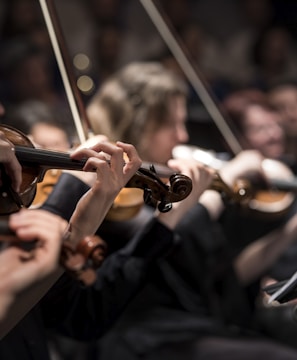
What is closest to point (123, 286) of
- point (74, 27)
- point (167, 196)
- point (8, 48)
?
point (167, 196)

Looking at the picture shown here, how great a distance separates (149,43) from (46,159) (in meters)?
2.38

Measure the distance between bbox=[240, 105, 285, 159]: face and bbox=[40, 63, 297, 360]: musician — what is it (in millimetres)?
517

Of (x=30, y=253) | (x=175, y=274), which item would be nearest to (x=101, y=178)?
(x=30, y=253)

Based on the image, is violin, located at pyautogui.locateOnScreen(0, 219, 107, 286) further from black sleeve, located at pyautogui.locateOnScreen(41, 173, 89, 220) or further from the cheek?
the cheek

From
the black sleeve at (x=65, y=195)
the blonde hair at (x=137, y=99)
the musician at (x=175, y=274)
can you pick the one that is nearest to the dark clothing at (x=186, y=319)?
the musician at (x=175, y=274)

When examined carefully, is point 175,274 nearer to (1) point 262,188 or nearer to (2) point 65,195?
(1) point 262,188

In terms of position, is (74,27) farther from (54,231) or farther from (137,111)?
(54,231)

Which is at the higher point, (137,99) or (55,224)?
(55,224)

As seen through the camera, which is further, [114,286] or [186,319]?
[186,319]

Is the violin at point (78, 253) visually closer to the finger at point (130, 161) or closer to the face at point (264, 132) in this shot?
the finger at point (130, 161)

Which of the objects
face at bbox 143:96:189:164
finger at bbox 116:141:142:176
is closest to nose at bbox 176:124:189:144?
face at bbox 143:96:189:164

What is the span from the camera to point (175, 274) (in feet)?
6.02

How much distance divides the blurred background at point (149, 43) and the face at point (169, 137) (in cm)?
58

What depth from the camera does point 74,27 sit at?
3188mm
